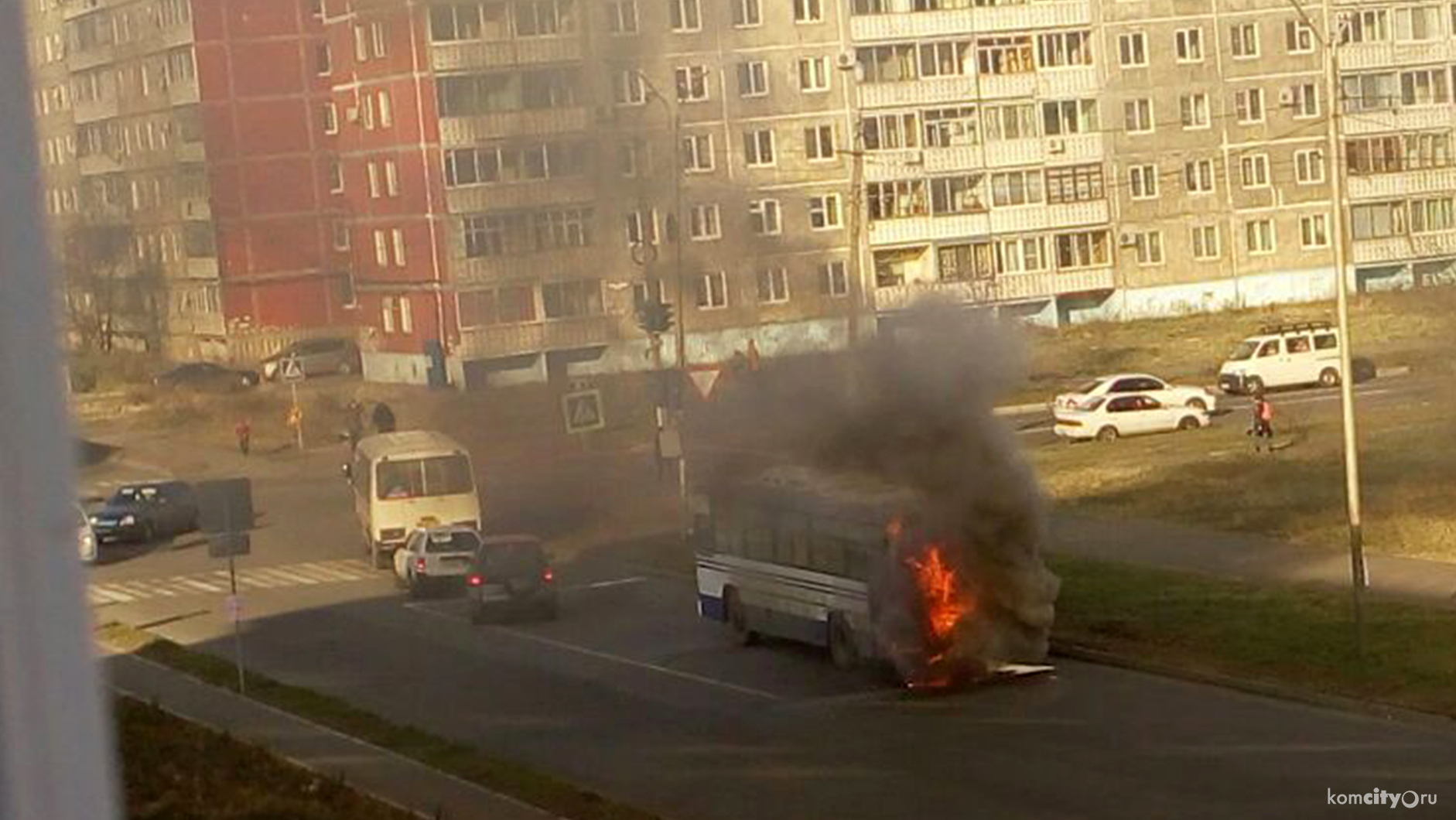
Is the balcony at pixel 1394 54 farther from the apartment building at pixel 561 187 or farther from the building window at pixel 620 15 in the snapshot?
the building window at pixel 620 15

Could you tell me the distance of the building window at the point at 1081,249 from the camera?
2521cm

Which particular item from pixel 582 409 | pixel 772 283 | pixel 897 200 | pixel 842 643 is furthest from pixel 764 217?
pixel 842 643

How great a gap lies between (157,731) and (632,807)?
10.1ft

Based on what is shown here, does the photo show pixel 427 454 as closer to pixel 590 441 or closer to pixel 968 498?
pixel 590 441

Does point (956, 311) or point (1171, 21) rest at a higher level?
point (1171, 21)

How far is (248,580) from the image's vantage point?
66.3ft

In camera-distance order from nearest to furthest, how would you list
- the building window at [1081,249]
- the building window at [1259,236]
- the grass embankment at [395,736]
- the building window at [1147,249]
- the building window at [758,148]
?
the grass embankment at [395,736]
the building window at [758,148]
the building window at [1081,249]
the building window at [1147,249]
the building window at [1259,236]

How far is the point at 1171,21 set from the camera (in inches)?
1027

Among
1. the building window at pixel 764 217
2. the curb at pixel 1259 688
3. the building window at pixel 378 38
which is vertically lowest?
the curb at pixel 1259 688

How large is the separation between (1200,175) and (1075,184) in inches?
68.6

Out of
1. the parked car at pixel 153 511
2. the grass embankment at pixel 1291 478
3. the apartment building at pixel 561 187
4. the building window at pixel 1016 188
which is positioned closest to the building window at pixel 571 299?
the apartment building at pixel 561 187

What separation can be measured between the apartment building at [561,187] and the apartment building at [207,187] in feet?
1.53

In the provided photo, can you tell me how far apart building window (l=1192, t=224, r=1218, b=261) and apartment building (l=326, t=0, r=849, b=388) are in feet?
22.5

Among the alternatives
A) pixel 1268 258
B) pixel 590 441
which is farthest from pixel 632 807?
pixel 1268 258
